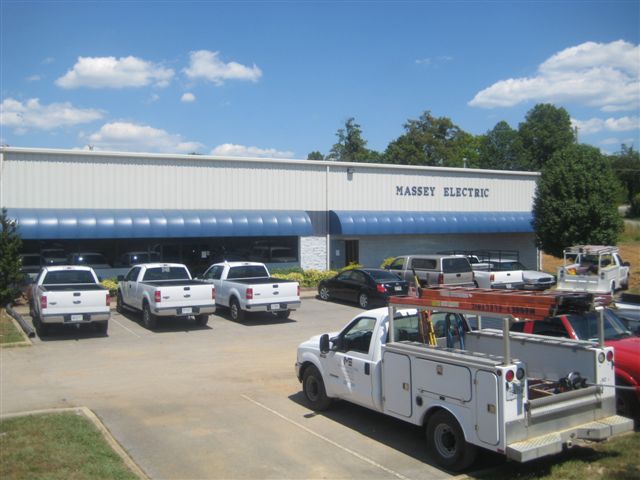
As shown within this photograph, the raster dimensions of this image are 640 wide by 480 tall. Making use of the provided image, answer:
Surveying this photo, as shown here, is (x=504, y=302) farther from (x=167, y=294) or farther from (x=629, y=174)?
(x=629, y=174)

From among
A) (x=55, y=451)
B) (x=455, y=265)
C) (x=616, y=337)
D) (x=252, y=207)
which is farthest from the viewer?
(x=252, y=207)

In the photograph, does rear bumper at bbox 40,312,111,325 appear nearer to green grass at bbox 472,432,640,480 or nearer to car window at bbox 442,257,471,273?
green grass at bbox 472,432,640,480

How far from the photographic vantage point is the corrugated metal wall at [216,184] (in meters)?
25.1

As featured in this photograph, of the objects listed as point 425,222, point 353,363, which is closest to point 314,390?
point 353,363

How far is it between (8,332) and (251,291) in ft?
21.2

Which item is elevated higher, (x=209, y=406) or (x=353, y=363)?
(x=353, y=363)

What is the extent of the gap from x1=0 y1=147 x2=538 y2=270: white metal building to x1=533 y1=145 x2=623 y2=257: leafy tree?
375 cm

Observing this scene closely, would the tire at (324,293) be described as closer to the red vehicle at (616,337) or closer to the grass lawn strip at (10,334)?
the grass lawn strip at (10,334)

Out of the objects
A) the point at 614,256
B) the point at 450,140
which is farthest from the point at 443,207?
the point at 450,140

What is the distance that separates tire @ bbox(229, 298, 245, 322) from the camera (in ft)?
62.2

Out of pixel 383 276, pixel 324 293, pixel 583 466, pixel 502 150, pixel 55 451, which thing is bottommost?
pixel 583 466

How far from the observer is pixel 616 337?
9.41 m

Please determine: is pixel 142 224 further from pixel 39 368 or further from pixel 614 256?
pixel 614 256

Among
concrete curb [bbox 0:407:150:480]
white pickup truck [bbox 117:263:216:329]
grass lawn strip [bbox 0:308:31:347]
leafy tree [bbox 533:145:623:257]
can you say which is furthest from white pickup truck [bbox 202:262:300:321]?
leafy tree [bbox 533:145:623:257]
